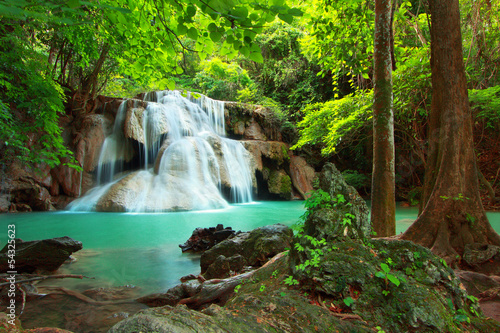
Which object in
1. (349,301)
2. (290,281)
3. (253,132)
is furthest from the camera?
(253,132)

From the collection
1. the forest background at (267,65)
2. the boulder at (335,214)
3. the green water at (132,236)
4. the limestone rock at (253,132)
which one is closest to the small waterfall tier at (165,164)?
the green water at (132,236)

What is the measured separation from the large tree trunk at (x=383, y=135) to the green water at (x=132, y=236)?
310cm

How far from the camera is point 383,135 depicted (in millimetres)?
4039

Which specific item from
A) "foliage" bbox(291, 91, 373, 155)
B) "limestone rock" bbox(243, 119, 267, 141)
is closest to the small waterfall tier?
"limestone rock" bbox(243, 119, 267, 141)

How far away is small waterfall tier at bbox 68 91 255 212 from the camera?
37.6 feet

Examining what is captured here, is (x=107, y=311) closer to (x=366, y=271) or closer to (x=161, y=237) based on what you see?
(x=366, y=271)

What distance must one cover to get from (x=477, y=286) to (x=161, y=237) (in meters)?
6.42

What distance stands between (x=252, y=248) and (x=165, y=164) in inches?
377

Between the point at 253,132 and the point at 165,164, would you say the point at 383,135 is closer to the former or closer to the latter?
the point at 165,164

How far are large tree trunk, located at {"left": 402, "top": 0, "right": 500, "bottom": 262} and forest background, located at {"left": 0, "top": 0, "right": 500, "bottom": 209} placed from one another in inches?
43.0

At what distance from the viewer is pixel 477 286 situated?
2.86 meters

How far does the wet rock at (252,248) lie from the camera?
3.93m

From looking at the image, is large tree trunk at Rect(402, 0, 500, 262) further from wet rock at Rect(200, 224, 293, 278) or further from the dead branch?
the dead branch

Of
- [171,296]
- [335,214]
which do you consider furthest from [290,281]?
[171,296]
